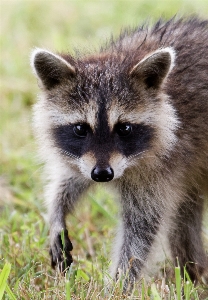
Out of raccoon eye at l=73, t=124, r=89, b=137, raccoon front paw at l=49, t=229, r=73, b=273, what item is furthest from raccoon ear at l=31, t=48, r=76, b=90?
raccoon front paw at l=49, t=229, r=73, b=273

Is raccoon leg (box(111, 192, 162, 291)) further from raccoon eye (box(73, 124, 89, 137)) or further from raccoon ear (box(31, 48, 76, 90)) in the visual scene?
raccoon ear (box(31, 48, 76, 90))

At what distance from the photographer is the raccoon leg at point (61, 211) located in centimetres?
533

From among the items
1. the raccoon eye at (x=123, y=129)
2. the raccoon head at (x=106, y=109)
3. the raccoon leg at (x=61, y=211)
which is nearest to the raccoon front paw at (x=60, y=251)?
the raccoon leg at (x=61, y=211)

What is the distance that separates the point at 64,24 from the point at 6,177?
451cm

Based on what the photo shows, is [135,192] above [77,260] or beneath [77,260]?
above

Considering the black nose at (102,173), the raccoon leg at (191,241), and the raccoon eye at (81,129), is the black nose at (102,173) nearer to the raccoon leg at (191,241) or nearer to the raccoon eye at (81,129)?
the raccoon eye at (81,129)

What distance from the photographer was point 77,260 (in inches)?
220

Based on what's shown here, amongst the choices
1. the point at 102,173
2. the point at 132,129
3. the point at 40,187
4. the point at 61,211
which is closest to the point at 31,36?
the point at 40,187

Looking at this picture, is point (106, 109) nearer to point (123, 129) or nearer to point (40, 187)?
point (123, 129)

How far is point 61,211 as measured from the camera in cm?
561

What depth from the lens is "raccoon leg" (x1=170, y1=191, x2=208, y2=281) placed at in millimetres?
5777

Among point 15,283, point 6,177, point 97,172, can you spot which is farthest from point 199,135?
point 6,177

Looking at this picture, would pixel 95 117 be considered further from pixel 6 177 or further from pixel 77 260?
pixel 6 177

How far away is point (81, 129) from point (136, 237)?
933mm
